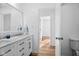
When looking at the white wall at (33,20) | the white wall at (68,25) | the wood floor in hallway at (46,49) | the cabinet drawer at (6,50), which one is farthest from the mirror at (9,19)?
the white wall at (68,25)

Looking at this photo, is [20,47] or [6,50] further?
[20,47]

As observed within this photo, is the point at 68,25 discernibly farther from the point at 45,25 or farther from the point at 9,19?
the point at 9,19

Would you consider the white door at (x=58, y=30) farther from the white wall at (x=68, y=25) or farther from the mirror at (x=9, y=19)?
the mirror at (x=9, y=19)

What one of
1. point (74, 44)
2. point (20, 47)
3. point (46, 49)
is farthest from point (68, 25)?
point (20, 47)

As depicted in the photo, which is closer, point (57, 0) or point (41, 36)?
point (57, 0)

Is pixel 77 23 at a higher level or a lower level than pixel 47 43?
higher

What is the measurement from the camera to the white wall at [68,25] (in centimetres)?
138

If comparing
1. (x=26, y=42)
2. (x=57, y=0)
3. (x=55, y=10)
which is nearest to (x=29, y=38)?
(x=26, y=42)

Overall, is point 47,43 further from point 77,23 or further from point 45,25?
point 77,23

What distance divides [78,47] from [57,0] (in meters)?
0.75

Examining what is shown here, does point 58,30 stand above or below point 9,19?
below

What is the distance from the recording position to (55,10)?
1.41 metres

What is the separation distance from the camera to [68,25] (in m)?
1.43

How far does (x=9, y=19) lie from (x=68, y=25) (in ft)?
3.01
